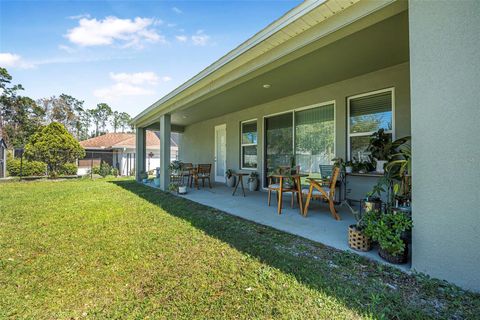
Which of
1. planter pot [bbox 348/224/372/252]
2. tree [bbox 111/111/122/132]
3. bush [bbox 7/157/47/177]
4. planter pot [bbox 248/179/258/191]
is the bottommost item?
planter pot [bbox 348/224/372/252]

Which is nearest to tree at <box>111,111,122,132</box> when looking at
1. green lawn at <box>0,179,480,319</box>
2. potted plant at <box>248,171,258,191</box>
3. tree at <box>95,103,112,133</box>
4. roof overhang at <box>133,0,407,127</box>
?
tree at <box>95,103,112,133</box>

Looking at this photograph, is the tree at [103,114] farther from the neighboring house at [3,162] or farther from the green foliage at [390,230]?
the green foliage at [390,230]

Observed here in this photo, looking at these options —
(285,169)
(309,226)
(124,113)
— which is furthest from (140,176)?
(124,113)

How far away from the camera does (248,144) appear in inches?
286

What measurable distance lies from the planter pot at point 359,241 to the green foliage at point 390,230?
0.46 feet

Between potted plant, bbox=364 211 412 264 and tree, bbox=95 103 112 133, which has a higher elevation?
tree, bbox=95 103 112 133

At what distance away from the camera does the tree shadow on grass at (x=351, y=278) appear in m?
1.56

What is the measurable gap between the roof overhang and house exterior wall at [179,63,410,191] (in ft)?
6.50

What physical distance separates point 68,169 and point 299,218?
13491 millimetres

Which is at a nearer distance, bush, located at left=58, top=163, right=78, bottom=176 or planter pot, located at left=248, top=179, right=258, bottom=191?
planter pot, located at left=248, top=179, right=258, bottom=191

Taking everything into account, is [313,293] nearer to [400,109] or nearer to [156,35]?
[400,109]

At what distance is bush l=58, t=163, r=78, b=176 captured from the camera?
11952 mm

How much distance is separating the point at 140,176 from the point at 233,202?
6.12 m

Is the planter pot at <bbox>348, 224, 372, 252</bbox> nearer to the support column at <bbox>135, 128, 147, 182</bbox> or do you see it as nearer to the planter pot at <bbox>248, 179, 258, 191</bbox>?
the planter pot at <bbox>248, 179, 258, 191</bbox>
